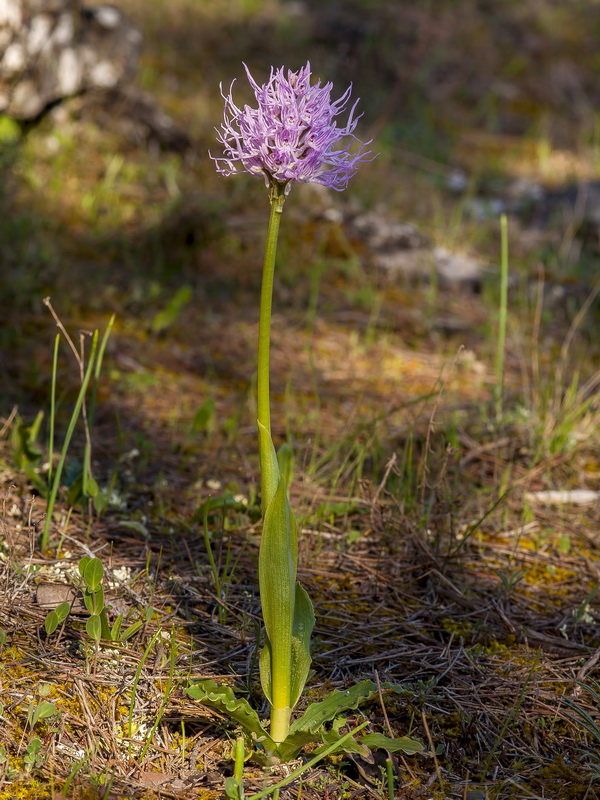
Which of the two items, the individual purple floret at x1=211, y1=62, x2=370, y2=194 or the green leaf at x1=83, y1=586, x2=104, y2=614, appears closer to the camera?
the individual purple floret at x1=211, y1=62, x2=370, y2=194

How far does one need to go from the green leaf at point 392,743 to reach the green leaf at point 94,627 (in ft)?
1.91

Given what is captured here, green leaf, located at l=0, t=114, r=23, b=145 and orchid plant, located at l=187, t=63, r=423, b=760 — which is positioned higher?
green leaf, located at l=0, t=114, r=23, b=145

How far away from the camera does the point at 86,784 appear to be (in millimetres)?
1415

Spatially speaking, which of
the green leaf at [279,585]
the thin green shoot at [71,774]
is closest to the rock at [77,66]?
the green leaf at [279,585]

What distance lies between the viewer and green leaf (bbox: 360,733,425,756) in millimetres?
1469

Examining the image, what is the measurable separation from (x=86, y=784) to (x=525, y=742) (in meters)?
0.91

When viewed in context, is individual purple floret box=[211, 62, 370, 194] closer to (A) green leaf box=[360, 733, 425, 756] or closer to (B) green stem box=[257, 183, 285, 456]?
(B) green stem box=[257, 183, 285, 456]

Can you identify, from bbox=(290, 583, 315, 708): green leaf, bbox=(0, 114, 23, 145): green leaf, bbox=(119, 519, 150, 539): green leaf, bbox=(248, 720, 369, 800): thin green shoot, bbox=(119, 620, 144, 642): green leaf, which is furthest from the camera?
bbox=(0, 114, 23, 145): green leaf

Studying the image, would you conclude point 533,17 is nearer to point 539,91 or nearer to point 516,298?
point 539,91

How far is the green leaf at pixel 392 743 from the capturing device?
4.82 ft

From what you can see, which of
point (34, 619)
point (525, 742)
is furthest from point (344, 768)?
point (34, 619)

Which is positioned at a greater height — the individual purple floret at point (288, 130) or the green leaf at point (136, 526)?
the individual purple floret at point (288, 130)

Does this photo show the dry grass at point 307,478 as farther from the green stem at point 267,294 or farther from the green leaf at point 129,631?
the green stem at point 267,294

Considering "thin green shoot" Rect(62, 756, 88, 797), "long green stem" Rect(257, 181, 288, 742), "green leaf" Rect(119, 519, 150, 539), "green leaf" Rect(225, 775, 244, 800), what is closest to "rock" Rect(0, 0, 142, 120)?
"green leaf" Rect(119, 519, 150, 539)
